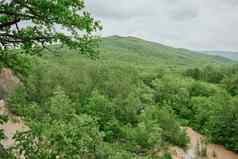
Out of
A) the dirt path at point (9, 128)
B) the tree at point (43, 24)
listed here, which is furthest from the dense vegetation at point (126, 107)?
the tree at point (43, 24)

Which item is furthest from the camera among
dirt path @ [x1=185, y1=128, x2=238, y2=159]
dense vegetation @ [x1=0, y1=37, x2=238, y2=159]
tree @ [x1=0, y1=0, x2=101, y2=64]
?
dirt path @ [x1=185, y1=128, x2=238, y2=159]

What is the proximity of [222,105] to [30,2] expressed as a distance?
51.7 metres

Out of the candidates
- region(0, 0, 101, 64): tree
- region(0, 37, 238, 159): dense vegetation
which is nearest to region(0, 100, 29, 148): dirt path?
region(0, 0, 101, 64): tree

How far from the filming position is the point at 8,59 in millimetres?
7723

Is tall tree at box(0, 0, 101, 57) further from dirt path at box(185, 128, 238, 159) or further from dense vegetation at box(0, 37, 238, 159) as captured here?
dirt path at box(185, 128, 238, 159)

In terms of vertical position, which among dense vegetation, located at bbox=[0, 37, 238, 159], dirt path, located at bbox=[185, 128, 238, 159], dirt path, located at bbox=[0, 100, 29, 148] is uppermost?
dirt path, located at bbox=[0, 100, 29, 148]

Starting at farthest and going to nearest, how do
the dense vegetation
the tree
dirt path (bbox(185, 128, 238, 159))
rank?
dirt path (bbox(185, 128, 238, 159))
the dense vegetation
the tree

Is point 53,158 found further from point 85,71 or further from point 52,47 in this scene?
point 85,71

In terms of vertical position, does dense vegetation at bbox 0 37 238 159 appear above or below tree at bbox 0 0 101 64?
below

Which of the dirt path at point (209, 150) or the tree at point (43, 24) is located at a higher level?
the tree at point (43, 24)

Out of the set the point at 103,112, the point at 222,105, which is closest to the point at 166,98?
the point at 222,105

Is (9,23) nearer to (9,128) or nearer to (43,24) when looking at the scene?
(43,24)

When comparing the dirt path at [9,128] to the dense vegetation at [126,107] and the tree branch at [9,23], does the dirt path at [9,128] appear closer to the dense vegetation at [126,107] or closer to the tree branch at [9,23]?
the tree branch at [9,23]

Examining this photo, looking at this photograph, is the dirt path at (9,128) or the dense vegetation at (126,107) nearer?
the dirt path at (9,128)
